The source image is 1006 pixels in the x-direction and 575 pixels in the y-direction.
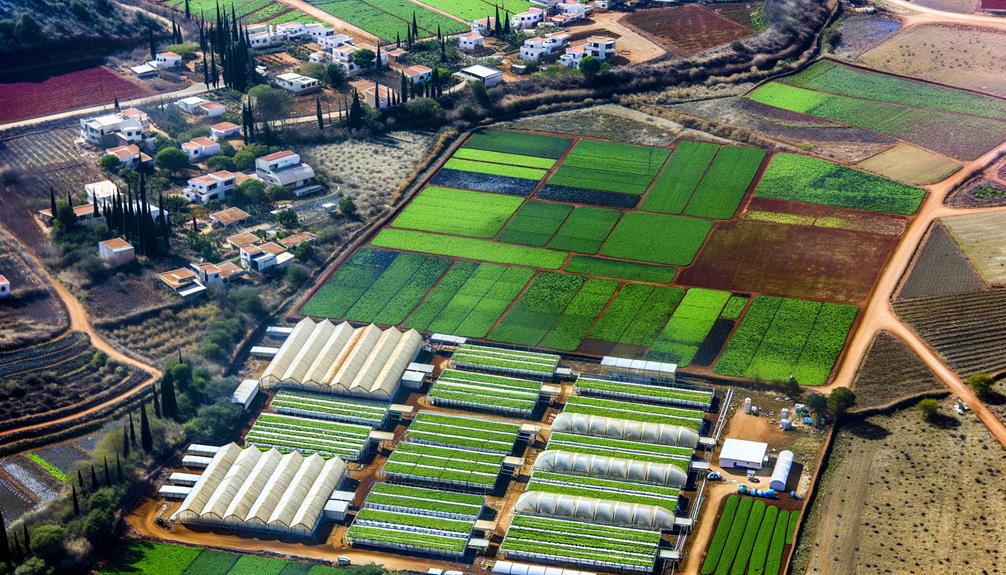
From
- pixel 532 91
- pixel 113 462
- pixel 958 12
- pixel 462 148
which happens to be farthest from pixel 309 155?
pixel 958 12

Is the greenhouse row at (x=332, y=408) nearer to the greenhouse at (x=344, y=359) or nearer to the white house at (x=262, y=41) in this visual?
the greenhouse at (x=344, y=359)

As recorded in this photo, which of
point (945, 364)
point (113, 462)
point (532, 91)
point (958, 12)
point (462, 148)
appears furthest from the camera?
point (958, 12)

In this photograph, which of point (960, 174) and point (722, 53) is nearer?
point (960, 174)

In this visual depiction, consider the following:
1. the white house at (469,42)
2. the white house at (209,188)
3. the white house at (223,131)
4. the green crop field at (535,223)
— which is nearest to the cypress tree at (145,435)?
the white house at (209,188)

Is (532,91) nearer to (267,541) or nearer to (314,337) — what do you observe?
(314,337)

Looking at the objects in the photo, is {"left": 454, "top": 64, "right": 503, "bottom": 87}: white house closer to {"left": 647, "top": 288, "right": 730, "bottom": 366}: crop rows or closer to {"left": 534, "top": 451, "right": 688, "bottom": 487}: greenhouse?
{"left": 647, "top": 288, "right": 730, "bottom": 366}: crop rows
